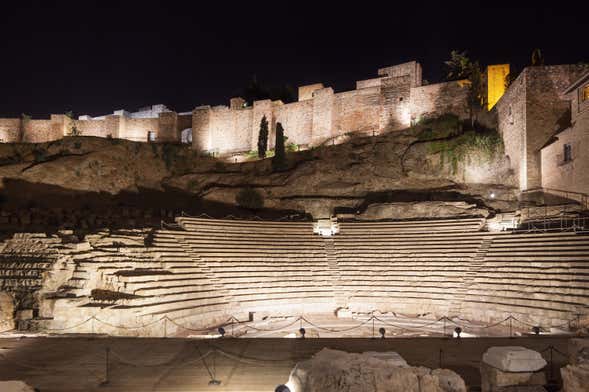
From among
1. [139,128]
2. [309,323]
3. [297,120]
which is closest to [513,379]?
[309,323]

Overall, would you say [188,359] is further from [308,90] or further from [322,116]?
[308,90]

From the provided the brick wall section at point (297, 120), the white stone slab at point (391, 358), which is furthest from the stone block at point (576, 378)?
the brick wall section at point (297, 120)

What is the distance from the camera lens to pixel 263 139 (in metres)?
34.1

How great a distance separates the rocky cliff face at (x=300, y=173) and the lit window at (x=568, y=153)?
3280 millimetres

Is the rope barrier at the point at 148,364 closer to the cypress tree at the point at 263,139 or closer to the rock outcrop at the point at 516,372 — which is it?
the rock outcrop at the point at 516,372

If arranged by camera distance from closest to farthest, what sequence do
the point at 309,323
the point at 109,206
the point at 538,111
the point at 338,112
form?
the point at 309,323 < the point at 538,111 < the point at 109,206 < the point at 338,112

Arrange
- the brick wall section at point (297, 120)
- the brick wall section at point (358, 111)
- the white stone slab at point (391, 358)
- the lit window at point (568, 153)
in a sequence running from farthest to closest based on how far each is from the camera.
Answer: the brick wall section at point (297, 120) < the brick wall section at point (358, 111) < the lit window at point (568, 153) < the white stone slab at point (391, 358)

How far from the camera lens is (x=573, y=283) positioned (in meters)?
12.2

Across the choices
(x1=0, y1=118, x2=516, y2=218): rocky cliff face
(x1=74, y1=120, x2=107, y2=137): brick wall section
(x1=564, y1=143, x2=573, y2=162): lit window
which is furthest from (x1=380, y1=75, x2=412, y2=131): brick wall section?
(x1=74, y1=120, x2=107, y2=137): brick wall section

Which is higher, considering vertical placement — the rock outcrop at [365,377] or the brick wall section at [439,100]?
the brick wall section at [439,100]

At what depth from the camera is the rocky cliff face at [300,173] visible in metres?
24.4

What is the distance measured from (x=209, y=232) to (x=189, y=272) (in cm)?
340

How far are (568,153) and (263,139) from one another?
2117 centimetres

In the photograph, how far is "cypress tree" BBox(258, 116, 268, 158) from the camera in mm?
33281
